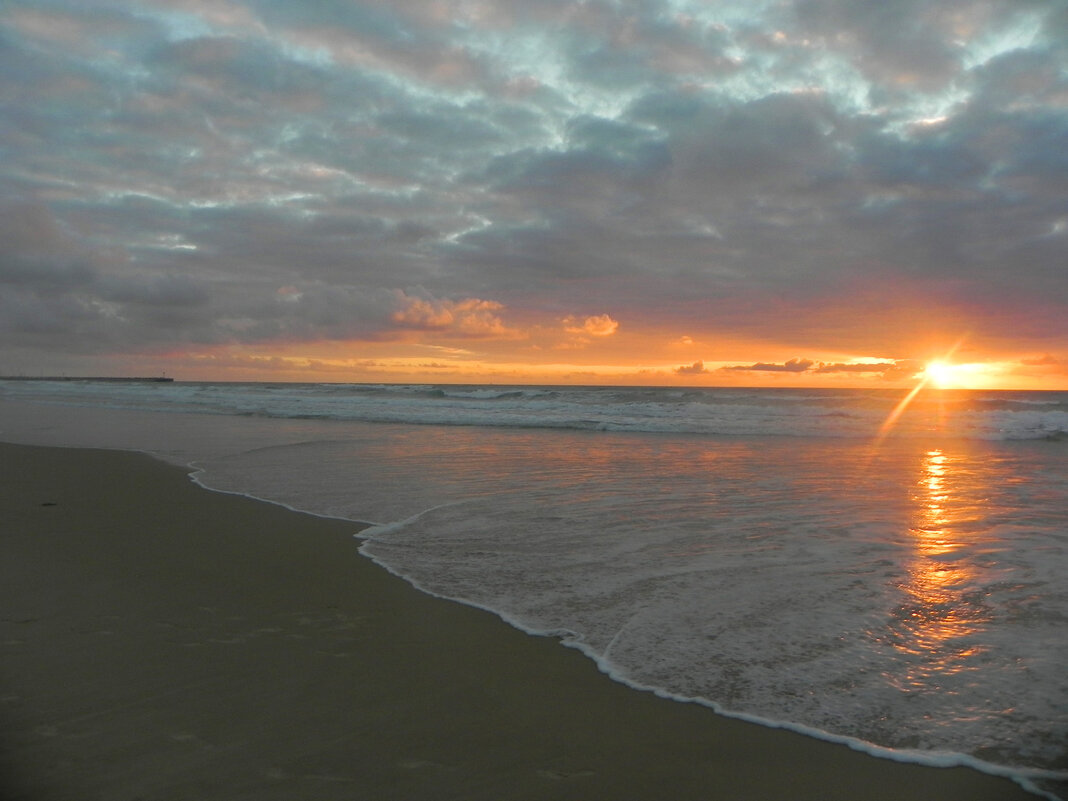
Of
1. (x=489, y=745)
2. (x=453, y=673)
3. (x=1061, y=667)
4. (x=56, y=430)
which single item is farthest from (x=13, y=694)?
(x=56, y=430)

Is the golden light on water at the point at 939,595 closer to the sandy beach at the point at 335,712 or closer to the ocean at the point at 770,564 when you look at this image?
the ocean at the point at 770,564

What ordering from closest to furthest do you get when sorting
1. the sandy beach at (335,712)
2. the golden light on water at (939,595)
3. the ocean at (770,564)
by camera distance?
the sandy beach at (335,712) < the ocean at (770,564) < the golden light on water at (939,595)

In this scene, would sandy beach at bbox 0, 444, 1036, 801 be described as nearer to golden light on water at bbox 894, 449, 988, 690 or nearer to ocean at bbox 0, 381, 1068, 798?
ocean at bbox 0, 381, 1068, 798

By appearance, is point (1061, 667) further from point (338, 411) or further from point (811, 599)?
point (338, 411)

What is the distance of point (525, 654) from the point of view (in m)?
3.95

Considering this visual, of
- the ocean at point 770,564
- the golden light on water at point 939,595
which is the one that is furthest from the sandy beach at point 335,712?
the golden light on water at point 939,595

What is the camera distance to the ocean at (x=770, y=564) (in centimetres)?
334

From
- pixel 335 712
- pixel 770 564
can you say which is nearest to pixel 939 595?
pixel 770 564

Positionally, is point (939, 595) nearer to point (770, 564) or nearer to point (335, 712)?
point (770, 564)

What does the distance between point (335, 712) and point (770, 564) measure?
3791mm

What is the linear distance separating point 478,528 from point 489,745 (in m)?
4.25

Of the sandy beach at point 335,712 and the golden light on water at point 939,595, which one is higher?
the golden light on water at point 939,595

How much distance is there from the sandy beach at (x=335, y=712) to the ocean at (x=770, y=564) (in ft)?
0.85

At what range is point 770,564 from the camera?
5730 mm
